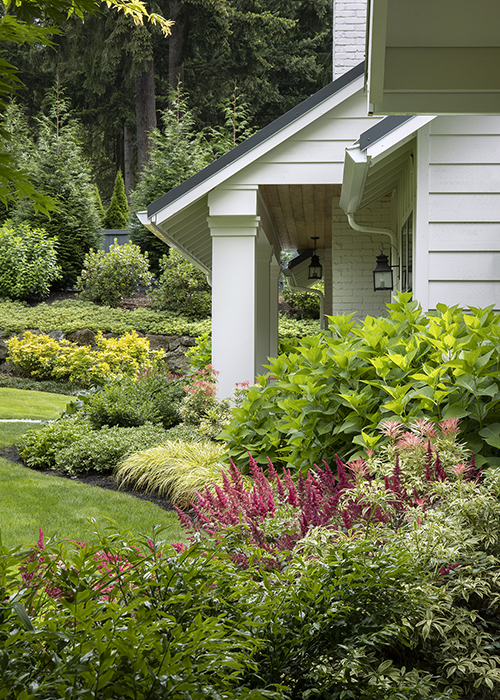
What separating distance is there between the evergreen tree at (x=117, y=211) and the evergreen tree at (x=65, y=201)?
5.75 ft

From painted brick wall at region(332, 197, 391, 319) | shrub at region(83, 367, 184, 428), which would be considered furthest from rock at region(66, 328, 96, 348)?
painted brick wall at region(332, 197, 391, 319)

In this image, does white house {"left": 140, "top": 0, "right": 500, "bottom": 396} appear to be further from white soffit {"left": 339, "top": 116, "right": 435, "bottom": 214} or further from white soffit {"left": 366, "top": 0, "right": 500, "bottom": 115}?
white soffit {"left": 366, "top": 0, "right": 500, "bottom": 115}

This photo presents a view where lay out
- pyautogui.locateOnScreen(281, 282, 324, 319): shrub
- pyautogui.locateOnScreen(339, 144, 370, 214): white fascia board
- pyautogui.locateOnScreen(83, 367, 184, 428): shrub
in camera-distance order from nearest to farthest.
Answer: pyautogui.locateOnScreen(339, 144, 370, 214): white fascia board < pyautogui.locateOnScreen(83, 367, 184, 428): shrub < pyautogui.locateOnScreen(281, 282, 324, 319): shrub

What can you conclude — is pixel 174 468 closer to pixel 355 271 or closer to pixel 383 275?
pixel 383 275

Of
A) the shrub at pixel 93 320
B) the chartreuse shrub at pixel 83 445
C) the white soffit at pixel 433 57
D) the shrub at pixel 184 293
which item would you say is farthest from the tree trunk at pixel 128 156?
the white soffit at pixel 433 57

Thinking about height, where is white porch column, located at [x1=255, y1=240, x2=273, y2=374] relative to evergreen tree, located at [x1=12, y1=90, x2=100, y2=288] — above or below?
below

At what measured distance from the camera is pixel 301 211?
8727 mm

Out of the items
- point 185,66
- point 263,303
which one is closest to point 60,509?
point 263,303

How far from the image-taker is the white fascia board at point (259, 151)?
5.93 m

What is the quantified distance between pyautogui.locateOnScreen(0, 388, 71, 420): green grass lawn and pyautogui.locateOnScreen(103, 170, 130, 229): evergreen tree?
10636 mm

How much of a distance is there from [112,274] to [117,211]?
524cm

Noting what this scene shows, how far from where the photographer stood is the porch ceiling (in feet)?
24.1

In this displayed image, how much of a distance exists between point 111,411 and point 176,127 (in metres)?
15.3

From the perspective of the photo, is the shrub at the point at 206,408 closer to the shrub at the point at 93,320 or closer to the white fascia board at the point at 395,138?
the white fascia board at the point at 395,138
